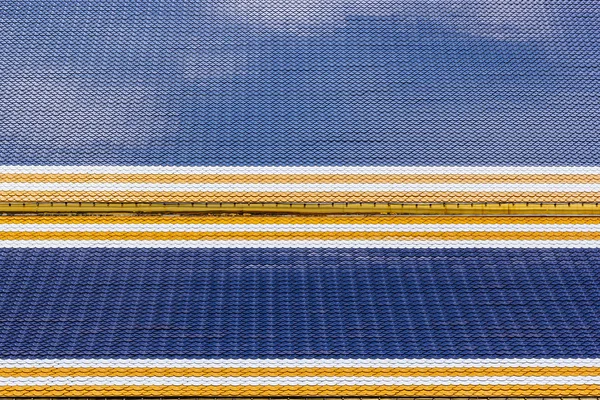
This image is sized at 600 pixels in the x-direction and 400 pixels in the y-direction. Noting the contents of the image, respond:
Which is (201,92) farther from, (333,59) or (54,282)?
(54,282)

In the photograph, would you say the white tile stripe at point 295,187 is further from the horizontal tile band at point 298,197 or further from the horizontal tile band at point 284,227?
the horizontal tile band at point 284,227

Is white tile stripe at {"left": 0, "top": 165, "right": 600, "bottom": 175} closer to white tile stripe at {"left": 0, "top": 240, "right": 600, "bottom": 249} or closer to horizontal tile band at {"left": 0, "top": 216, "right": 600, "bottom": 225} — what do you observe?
horizontal tile band at {"left": 0, "top": 216, "right": 600, "bottom": 225}

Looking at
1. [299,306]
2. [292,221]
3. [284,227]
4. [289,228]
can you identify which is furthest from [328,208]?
[299,306]

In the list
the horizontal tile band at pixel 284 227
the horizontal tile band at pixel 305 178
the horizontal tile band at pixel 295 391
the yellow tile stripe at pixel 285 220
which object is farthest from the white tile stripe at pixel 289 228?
the horizontal tile band at pixel 295 391

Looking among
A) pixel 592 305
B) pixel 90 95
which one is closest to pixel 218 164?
pixel 90 95

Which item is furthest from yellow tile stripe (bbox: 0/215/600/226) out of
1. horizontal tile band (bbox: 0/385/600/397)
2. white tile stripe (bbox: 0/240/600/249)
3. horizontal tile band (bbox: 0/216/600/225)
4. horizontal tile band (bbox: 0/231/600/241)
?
horizontal tile band (bbox: 0/385/600/397)
